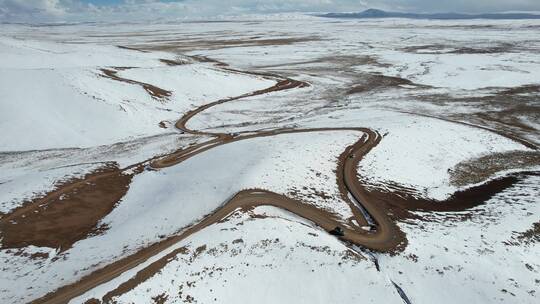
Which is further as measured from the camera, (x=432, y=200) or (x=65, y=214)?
(x=432, y=200)

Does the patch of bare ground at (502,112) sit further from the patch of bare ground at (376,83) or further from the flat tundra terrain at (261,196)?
the patch of bare ground at (376,83)

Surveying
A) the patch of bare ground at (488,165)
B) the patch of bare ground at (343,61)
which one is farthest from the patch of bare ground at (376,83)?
the patch of bare ground at (488,165)

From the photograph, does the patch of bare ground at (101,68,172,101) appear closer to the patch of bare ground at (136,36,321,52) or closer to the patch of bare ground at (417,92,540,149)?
the patch of bare ground at (417,92,540,149)

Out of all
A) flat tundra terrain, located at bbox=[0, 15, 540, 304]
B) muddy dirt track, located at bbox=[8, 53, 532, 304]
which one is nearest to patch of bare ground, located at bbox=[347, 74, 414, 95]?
flat tundra terrain, located at bbox=[0, 15, 540, 304]

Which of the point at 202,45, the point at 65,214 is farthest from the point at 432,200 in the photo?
the point at 202,45

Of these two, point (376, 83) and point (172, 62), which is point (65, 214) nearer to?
point (376, 83)

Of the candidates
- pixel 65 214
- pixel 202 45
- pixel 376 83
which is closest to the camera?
pixel 65 214
